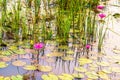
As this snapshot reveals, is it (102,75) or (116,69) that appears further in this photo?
(116,69)

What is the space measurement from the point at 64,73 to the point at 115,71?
1.34 feet

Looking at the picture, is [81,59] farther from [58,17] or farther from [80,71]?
[58,17]

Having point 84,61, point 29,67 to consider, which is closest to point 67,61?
point 84,61

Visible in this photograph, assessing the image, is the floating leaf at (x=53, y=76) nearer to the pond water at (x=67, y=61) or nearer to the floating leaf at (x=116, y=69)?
the pond water at (x=67, y=61)

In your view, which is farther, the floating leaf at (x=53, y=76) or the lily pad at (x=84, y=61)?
the lily pad at (x=84, y=61)

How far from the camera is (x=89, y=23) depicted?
2.77 m

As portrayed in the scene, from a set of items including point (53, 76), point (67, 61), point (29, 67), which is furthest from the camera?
point (67, 61)

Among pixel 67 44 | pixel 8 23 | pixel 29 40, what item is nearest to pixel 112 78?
pixel 67 44

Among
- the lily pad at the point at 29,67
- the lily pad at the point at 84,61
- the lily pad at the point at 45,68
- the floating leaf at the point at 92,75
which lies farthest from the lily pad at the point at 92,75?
the lily pad at the point at 29,67

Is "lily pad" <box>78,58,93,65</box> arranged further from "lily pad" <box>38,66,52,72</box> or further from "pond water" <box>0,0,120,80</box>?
"lily pad" <box>38,66,52,72</box>

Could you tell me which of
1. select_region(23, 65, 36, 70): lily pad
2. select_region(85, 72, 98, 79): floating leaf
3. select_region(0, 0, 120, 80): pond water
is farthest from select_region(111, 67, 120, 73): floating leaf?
select_region(23, 65, 36, 70): lily pad

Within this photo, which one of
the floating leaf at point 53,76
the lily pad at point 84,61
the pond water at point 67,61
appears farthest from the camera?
→ the lily pad at point 84,61

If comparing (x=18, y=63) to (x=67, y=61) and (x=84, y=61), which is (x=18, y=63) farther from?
(x=84, y=61)

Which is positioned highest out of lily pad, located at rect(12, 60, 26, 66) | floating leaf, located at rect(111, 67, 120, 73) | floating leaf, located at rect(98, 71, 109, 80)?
lily pad, located at rect(12, 60, 26, 66)
